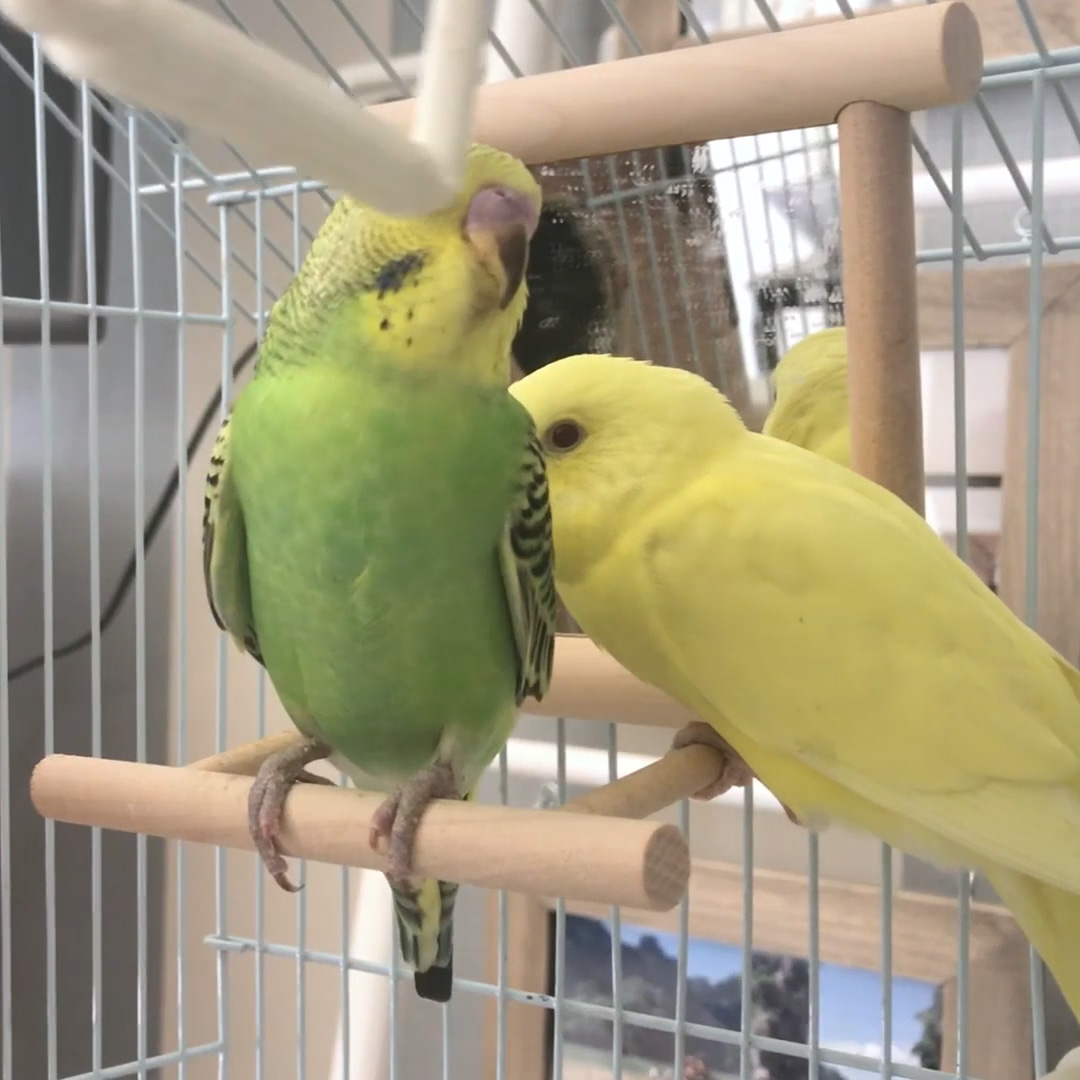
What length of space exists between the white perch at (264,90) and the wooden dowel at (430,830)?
225mm

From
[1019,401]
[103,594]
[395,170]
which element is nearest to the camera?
[395,170]

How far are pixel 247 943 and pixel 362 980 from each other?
96 millimetres

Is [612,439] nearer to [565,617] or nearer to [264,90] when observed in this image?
[565,617]

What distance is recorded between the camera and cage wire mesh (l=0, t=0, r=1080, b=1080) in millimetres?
656

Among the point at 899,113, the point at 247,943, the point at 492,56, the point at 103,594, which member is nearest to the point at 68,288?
the point at 103,594

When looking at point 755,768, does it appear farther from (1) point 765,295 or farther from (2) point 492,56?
(2) point 492,56

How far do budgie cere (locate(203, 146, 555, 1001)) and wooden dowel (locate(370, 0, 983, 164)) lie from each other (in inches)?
2.8

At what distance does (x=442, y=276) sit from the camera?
0.48 m

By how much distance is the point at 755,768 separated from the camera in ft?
1.74

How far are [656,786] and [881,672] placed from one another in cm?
12

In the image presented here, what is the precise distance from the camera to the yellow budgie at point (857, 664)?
48 centimetres

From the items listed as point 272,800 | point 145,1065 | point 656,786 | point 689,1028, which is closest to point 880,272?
point 656,786

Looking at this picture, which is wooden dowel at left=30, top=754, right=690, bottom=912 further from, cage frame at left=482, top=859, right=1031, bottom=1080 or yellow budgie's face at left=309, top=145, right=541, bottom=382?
cage frame at left=482, top=859, right=1031, bottom=1080

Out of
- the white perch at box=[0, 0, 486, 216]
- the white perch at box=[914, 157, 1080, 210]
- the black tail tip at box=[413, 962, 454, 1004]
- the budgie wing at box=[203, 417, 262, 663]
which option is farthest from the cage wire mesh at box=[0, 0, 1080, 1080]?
the white perch at box=[0, 0, 486, 216]
